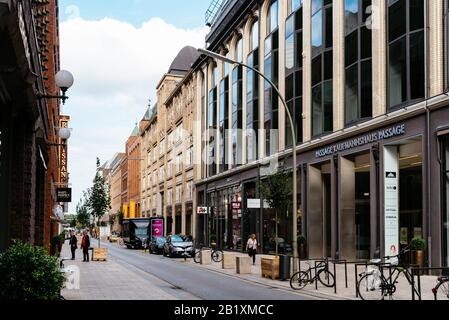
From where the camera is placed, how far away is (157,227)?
6272 centimetres

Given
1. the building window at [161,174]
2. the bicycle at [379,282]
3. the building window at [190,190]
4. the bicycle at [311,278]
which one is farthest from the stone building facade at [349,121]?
the building window at [161,174]

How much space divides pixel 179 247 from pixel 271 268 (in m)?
20.9

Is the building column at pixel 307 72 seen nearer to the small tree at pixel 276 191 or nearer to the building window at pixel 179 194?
the small tree at pixel 276 191

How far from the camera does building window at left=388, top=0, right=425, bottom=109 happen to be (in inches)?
996

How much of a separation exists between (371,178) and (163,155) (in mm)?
60295

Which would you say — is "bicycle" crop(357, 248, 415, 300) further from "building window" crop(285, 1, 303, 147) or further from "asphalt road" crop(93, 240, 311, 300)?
"building window" crop(285, 1, 303, 147)

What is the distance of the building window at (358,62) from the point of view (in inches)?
1176

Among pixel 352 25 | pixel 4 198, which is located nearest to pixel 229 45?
pixel 352 25

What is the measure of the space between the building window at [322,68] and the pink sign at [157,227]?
29.7m

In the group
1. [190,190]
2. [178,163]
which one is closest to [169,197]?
[178,163]

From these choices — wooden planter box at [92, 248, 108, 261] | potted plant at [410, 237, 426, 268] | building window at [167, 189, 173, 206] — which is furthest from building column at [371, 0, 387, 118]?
building window at [167, 189, 173, 206]

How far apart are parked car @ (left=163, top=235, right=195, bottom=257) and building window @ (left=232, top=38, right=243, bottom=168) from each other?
26.2 feet
